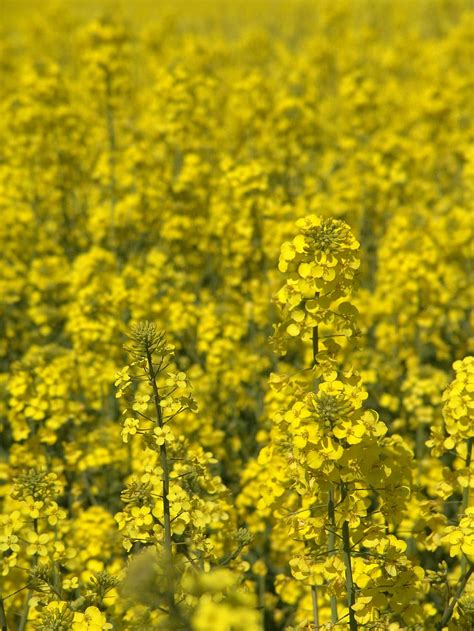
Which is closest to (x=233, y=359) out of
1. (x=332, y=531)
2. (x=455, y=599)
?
(x=455, y=599)

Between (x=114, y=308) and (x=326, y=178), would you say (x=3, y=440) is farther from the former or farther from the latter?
(x=326, y=178)

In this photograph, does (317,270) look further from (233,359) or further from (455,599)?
(233,359)

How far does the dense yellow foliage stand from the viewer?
3.22m

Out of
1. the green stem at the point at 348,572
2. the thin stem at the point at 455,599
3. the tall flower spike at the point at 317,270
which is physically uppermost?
the tall flower spike at the point at 317,270

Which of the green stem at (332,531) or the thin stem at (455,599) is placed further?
the thin stem at (455,599)

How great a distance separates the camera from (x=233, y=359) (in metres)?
6.74

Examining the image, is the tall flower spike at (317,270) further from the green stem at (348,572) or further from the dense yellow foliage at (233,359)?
the green stem at (348,572)

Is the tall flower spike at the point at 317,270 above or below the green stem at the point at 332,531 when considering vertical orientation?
above

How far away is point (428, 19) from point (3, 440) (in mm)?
25122

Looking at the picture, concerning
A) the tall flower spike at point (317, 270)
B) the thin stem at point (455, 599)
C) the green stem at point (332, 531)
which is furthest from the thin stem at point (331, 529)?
the thin stem at point (455, 599)

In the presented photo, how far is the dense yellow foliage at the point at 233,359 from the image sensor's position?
3.22m

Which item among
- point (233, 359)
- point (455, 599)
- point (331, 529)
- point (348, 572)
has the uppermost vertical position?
point (233, 359)

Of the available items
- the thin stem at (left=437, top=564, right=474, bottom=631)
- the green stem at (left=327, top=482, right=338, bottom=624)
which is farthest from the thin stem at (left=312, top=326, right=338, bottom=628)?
the thin stem at (left=437, top=564, right=474, bottom=631)

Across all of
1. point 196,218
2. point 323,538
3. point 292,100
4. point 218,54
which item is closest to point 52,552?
point 323,538
